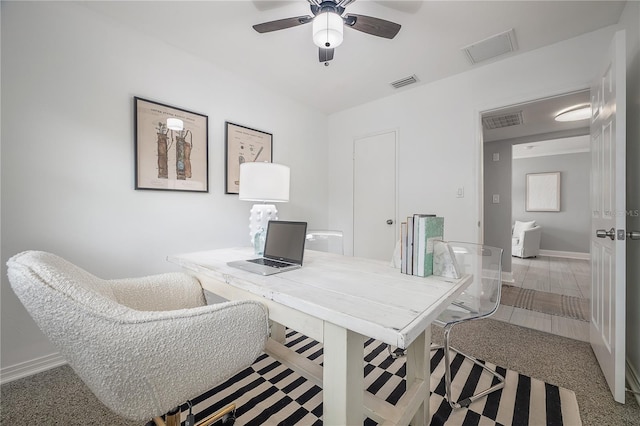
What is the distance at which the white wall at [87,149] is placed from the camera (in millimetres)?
1534

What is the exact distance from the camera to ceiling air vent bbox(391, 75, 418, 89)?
268 cm

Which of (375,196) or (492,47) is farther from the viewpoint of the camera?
(375,196)

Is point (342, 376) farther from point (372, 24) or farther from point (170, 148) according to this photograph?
point (170, 148)

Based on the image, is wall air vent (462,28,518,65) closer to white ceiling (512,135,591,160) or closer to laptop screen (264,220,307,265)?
laptop screen (264,220,307,265)

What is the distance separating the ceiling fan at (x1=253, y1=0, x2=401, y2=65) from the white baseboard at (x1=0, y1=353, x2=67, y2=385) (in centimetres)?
250

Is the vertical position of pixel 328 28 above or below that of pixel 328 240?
above

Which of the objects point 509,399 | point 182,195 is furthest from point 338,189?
point 509,399

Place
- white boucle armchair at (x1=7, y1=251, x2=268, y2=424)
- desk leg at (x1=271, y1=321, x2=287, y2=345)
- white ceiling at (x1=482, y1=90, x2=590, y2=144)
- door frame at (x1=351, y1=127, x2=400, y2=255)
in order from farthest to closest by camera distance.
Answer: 1. door frame at (x1=351, y1=127, x2=400, y2=255)
2. white ceiling at (x1=482, y1=90, x2=590, y2=144)
3. desk leg at (x1=271, y1=321, x2=287, y2=345)
4. white boucle armchair at (x1=7, y1=251, x2=268, y2=424)

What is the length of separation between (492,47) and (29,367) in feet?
13.3

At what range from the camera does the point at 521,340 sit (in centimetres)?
204

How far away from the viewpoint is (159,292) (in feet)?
4.27

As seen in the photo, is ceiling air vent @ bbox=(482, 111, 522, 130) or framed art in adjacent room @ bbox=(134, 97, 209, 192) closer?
framed art in adjacent room @ bbox=(134, 97, 209, 192)

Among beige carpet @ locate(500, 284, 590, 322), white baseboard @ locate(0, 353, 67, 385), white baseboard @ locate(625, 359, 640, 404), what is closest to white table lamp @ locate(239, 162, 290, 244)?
white baseboard @ locate(0, 353, 67, 385)

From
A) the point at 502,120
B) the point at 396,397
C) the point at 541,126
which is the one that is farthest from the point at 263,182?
the point at 541,126
